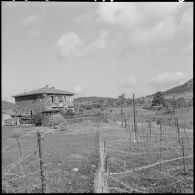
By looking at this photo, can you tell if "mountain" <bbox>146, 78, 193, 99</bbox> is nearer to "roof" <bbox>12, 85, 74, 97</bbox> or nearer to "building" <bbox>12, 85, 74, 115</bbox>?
"roof" <bbox>12, 85, 74, 97</bbox>

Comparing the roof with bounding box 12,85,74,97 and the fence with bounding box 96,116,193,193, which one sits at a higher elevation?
the roof with bounding box 12,85,74,97

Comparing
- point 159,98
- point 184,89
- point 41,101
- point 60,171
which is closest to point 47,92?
point 41,101

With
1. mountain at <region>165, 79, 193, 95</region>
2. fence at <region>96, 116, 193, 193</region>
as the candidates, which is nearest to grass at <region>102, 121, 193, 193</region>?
fence at <region>96, 116, 193, 193</region>

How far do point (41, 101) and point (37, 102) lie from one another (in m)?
0.74

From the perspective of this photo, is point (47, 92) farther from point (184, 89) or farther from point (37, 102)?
point (184, 89)

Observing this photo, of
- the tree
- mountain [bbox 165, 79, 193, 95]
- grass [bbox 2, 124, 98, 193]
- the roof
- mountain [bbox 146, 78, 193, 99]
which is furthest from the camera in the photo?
mountain [bbox 165, 79, 193, 95]

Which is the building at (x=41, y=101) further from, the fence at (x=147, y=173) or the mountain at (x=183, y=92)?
the mountain at (x=183, y=92)

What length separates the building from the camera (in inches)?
1838

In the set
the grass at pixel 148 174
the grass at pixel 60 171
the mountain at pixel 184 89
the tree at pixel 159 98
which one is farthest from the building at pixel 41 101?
the mountain at pixel 184 89

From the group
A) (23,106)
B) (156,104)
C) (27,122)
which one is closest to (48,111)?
(27,122)

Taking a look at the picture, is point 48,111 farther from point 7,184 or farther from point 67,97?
point 7,184

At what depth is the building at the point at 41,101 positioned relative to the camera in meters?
46.7

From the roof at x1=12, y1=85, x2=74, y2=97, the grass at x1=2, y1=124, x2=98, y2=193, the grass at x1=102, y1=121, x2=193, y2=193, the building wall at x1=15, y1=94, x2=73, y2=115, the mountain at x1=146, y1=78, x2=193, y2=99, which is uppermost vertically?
the mountain at x1=146, y1=78, x2=193, y2=99

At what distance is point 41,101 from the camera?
4669 centimetres
